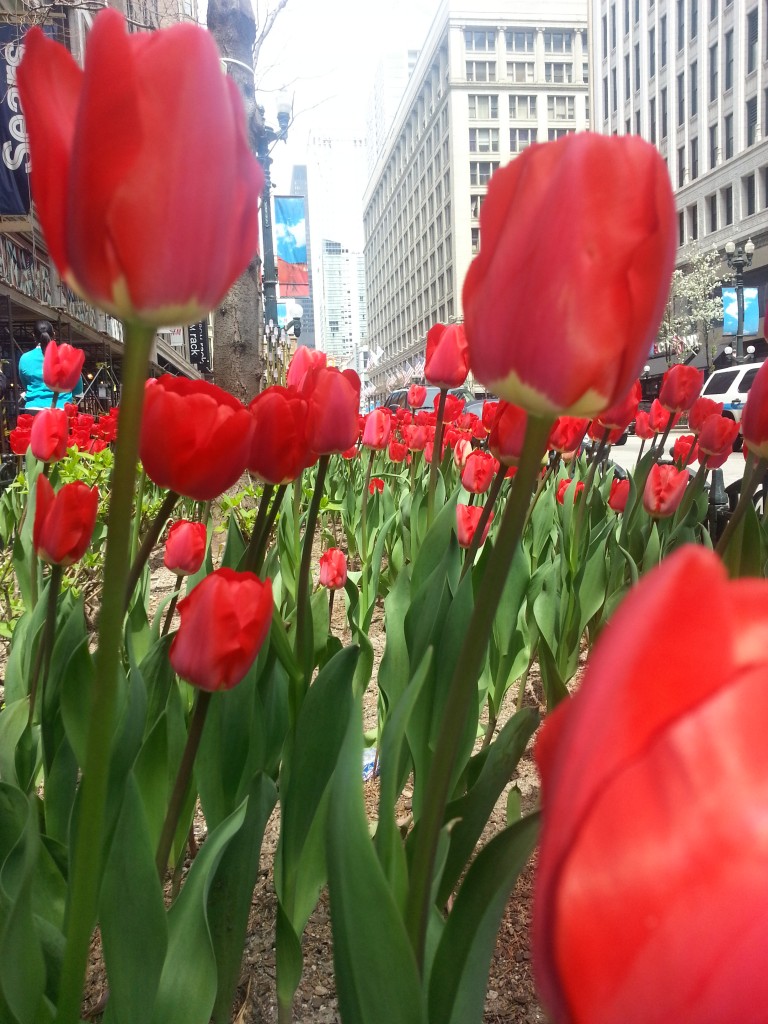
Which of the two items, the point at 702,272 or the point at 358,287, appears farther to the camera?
the point at 358,287

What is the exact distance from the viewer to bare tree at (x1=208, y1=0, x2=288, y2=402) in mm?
5363

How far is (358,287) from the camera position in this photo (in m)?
112

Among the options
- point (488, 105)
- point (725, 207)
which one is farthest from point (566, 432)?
point (488, 105)

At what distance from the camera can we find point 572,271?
389 millimetres

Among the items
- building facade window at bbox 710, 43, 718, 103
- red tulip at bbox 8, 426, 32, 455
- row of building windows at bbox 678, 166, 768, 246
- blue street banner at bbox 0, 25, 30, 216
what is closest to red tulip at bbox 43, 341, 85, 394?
red tulip at bbox 8, 426, 32, 455

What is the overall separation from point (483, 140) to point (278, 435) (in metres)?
61.7

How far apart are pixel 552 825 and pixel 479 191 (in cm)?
5954

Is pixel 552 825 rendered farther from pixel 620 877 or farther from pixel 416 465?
pixel 416 465

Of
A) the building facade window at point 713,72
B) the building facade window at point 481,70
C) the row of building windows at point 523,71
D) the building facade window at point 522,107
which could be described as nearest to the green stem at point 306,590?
the building facade window at point 713,72

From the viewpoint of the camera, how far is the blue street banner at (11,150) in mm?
8148

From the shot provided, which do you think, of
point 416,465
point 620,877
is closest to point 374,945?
point 620,877

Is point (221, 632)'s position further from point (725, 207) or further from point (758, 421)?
point (725, 207)

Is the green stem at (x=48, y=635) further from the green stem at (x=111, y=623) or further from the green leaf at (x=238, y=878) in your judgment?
the green stem at (x=111, y=623)

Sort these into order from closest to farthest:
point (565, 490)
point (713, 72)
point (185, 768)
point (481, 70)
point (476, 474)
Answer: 1. point (185, 768)
2. point (476, 474)
3. point (565, 490)
4. point (713, 72)
5. point (481, 70)
